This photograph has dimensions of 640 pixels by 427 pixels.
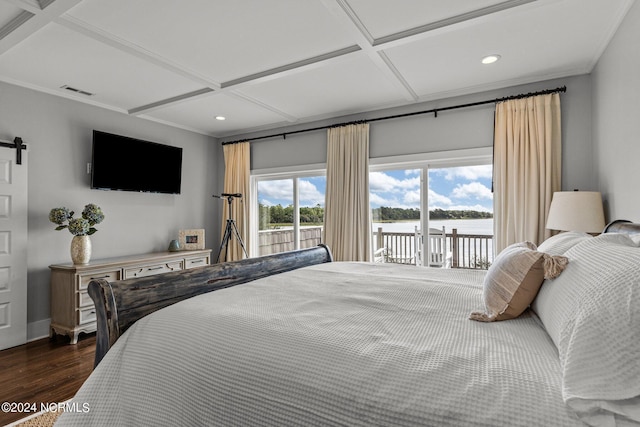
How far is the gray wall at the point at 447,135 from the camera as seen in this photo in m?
3.15

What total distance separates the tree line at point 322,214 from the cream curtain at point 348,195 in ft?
0.81

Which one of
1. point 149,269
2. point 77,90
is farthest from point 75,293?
point 77,90

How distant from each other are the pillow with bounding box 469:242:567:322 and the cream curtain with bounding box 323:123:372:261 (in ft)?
9.16

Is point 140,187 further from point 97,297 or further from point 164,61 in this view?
point 97,297

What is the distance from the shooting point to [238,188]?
17.1ft

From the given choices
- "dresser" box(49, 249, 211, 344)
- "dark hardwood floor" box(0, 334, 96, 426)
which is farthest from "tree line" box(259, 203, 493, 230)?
"dark hardwood floor" box(0, 334, 96, 426)

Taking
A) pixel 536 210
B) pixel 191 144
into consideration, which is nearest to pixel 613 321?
pixel 536 210

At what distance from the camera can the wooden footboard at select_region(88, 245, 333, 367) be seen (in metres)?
1.54

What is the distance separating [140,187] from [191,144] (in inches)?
45.4

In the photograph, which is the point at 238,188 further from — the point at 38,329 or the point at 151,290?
the point at 151,290

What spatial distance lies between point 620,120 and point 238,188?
441 centimetres

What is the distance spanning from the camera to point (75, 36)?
2.47 m

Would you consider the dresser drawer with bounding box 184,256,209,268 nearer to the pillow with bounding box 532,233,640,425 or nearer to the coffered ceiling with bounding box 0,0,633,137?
the coffered ceiling with bounding box 0,0,633,137

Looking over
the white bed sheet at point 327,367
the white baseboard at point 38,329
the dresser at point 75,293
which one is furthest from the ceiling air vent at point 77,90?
the white bed sheet at point 327,367
